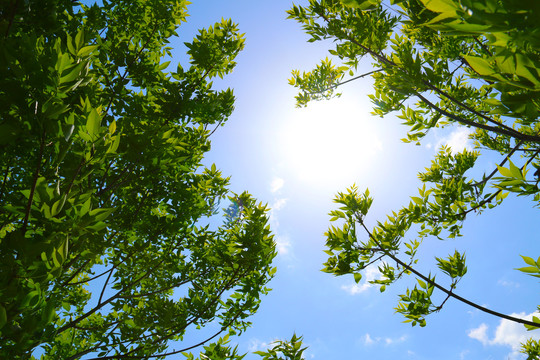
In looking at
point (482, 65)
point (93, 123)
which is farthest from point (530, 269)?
point (93, 123)

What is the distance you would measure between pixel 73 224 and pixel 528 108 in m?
2.10

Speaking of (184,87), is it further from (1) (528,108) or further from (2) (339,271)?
(1) (528,108)

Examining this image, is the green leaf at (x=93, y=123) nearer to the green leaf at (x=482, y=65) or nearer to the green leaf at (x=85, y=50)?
the green leaf at (x=85, y=50)

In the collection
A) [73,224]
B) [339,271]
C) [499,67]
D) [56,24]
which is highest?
[56,24]

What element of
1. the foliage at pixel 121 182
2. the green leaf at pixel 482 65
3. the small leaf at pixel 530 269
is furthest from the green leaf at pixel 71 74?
the small leaf at pixel 530 269

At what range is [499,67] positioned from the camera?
100 cm

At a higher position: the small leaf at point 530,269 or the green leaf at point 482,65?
the green leaf at point 482,65

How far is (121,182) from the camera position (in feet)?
10.4

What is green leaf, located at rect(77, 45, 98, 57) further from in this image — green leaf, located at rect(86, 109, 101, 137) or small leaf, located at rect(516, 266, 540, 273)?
small leaf, located at rect(516, 266, 540, 273)

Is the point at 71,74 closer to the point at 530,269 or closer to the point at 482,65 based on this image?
the point at 482,65

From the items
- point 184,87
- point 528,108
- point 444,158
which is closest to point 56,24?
point 184,87

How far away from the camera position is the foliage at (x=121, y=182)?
4.81ft

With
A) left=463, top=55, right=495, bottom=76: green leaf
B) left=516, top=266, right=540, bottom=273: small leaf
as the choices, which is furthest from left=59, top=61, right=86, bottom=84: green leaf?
left=516, top=266, right=540, bottom=273: small leaf

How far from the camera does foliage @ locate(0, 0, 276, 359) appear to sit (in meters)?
1.46
